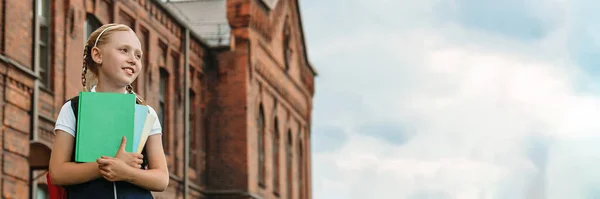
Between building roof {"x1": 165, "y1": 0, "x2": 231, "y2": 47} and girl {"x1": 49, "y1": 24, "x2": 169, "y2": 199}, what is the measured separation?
2904 centimetres

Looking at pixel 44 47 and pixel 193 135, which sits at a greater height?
pixel 44 47

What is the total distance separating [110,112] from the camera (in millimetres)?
4164

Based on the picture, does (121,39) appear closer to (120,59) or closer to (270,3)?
(120,59)

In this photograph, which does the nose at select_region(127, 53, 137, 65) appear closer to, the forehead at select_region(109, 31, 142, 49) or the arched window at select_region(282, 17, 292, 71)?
the forehead at select_region(109, 31, 142, 49)

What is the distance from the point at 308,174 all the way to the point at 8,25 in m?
24.9

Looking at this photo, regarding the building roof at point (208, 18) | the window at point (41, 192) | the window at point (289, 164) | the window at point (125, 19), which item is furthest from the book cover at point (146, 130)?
the window at point (289, 164)

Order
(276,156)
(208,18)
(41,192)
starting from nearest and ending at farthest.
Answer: (41,192), (208,18), (276,156)

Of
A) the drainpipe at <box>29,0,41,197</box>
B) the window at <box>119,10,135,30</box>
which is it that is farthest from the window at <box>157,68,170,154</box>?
the drainpipe at <box>29,0,41,197</box>

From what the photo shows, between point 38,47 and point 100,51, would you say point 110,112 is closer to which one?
point 100,51

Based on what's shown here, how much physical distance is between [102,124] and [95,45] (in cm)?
43

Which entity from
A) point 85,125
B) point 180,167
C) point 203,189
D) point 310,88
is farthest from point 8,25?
point 310,88

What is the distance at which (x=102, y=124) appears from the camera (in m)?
4.16

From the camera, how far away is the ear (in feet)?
14.7

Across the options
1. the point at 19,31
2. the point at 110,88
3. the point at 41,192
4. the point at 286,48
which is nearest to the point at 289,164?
the point at 286,48
